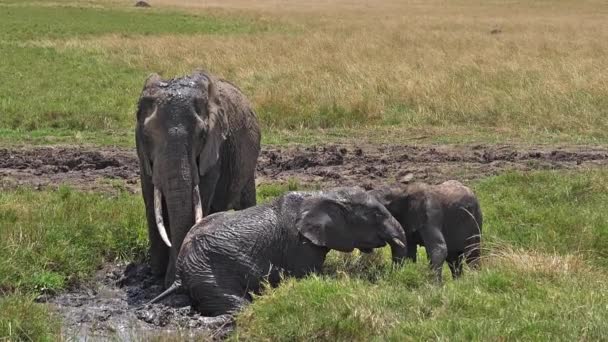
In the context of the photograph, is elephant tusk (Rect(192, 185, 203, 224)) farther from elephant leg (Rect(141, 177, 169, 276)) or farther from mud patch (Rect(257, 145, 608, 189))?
mud patch (Rect(257, 145, 608, 189))

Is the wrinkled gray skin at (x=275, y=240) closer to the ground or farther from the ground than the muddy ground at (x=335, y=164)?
farther from the ground

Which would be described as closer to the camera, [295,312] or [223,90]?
→ [295,312]

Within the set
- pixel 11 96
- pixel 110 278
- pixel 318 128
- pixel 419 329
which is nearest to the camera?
pixel 419 329

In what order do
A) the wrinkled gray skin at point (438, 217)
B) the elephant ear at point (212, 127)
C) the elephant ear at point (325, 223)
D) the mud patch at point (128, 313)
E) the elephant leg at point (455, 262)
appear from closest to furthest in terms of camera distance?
1. the mud patch at point (128, 313)
2. the elephant ear at point (325, 223)
3. the elephant ear at point (212, 127)
4. the wrinkled gray skin at point (438, 217)
5. the elephant leg at point (455, 262)

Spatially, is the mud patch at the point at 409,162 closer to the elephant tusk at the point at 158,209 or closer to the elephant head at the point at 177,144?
the elephant head at the point at 177,144

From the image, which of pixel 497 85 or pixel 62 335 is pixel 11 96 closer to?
pixel 497 85

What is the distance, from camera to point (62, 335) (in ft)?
22.2

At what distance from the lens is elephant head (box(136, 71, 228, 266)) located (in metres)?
7.52

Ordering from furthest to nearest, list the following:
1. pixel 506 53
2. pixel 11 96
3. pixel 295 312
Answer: pixel 506 53 < pixel 11 96 < pixel 295 312

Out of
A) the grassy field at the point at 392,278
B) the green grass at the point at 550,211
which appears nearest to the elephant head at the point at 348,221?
the grassy field at the point at 392,278

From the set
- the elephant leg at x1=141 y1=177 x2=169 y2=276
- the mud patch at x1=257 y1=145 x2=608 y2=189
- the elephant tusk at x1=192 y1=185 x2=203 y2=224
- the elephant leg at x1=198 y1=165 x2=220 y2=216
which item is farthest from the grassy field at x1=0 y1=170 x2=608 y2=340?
the mud patch at x1=257 y1=145 x2=608 y2=189

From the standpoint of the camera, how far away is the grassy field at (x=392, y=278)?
638 centimetres

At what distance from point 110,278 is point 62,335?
1886 mm

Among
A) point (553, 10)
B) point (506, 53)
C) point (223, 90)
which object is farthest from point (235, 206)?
point (553, 10)
